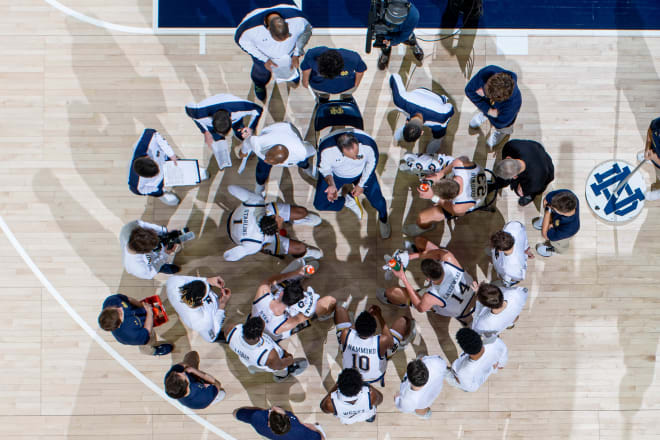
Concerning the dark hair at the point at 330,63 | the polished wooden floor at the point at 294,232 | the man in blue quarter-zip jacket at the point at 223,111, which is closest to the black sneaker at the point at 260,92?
the polished wooden floor at the point at 294,232

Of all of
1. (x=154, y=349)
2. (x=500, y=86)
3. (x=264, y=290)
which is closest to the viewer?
(x=500, y=86)

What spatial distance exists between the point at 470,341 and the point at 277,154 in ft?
10.6

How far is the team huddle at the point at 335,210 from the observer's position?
5.25 metres

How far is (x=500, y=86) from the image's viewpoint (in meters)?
5.21

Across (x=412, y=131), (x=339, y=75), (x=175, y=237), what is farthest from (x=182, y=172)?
(x=412, y=131)

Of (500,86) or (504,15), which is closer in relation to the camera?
(500,86)

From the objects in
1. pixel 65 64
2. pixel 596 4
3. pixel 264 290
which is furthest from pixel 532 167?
pixel 65 64

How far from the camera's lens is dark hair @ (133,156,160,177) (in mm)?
5307

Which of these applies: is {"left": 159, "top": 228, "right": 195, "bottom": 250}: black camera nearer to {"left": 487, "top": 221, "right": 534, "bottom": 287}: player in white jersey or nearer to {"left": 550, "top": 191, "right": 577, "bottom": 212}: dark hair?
{"left": 487, "top": 221, "right": 534, "bottom": 287}: player in white jersey

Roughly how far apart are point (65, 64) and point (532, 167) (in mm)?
6967

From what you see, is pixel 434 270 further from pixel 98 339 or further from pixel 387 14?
pixel 98 339

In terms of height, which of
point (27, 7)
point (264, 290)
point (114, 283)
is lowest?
point (114, 283)

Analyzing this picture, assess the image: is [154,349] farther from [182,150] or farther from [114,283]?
[182,150]

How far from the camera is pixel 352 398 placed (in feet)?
17.2
